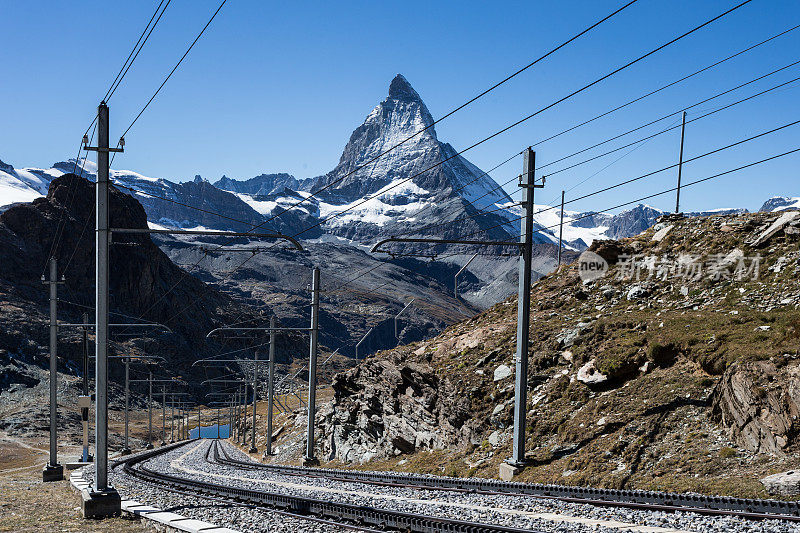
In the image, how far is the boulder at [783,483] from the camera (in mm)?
14617

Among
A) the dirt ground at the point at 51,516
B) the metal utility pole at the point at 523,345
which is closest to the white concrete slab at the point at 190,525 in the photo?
the dirt ground at the point at 51,516

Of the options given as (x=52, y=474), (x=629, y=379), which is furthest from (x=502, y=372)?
(x=52, y=474)

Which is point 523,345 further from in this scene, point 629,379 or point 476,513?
point 476,513

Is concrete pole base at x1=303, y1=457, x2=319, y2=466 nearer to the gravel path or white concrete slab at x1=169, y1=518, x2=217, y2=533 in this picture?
the gravel path

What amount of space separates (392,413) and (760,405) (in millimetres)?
20204

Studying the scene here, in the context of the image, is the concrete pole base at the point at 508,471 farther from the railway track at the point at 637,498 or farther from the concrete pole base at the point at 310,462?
the concrete pole base at the point at 310,462

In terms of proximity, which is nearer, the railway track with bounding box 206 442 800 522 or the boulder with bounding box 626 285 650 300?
the railway track with bounding box 206 442 800 522

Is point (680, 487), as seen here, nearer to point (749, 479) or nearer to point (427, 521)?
point (749, 479)

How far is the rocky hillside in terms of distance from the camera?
18.6 meters

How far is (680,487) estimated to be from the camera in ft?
56.1

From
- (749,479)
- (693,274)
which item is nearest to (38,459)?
(693,274)

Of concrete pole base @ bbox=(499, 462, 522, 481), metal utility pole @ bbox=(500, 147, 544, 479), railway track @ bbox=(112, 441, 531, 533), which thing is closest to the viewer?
railway track @ bbox=(112, 441, 531, 533)

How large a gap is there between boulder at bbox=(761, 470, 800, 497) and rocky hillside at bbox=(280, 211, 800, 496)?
0.94 feet

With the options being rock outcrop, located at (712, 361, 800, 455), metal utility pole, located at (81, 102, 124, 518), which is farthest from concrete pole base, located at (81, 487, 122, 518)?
rock outcrop, located at (712, 361, 800, 455)
